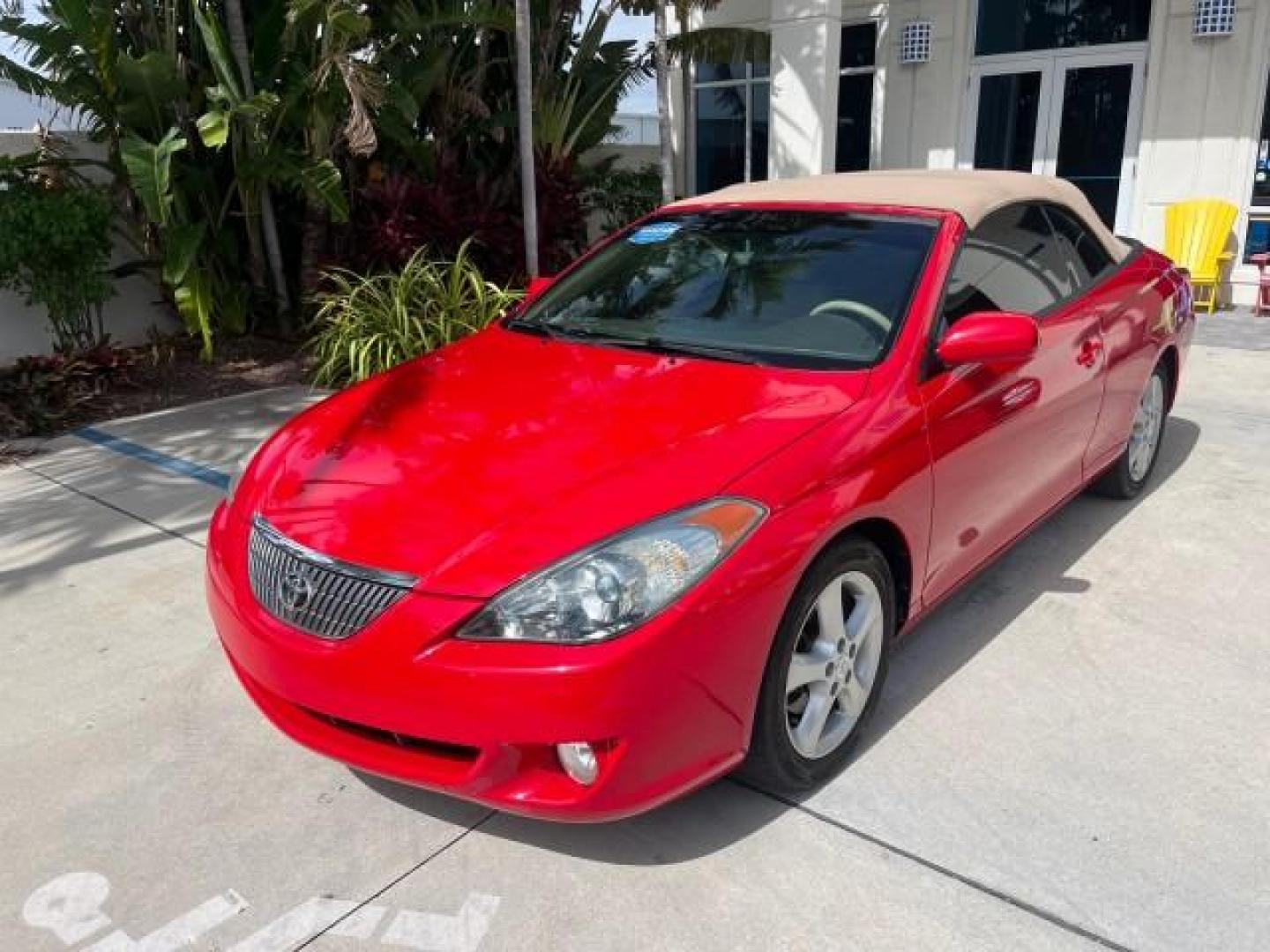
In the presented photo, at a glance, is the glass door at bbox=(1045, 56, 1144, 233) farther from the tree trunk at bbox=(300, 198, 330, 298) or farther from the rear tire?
the tree trunk at bbox=(300, 198, 330, 298)

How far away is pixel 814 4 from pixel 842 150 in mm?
2210

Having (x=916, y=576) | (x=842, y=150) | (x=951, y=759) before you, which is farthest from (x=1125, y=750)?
(x=842, y=150)

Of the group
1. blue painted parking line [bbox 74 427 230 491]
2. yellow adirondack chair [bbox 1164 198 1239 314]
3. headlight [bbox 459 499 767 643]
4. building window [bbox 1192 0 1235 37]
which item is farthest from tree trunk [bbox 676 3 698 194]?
headlight [bbox 459 499 767 643]

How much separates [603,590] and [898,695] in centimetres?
145

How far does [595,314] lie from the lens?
12.8ft

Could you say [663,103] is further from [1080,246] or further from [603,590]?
[603,590]

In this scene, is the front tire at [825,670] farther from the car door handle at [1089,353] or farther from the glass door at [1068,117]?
the glass door at [1068,117]

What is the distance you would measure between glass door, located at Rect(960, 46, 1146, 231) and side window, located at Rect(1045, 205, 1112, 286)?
711cm

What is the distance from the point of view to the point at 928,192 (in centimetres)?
382

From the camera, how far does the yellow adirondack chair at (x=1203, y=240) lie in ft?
32.4

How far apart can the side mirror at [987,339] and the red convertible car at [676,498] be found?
0.01 m

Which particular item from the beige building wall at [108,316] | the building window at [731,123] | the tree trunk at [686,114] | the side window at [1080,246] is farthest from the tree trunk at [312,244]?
the building window at [731,123]

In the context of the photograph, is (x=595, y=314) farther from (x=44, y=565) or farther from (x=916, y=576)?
(x=44, y=565)

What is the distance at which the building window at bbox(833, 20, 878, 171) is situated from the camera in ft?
40.7
